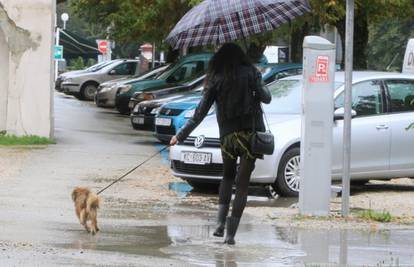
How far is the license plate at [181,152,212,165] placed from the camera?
11.8 metres

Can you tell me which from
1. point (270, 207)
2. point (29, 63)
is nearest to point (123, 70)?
point (29, 63)

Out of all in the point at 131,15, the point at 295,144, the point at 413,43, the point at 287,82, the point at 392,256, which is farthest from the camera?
the point at 131,15

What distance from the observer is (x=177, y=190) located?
1244 cm

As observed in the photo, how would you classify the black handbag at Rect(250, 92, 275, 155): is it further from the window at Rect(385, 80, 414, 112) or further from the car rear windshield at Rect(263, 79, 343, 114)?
the window at Rect(385, 80, 414, 112)

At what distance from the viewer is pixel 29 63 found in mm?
17531

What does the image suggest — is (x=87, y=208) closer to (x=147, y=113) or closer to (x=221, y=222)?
(x=221, y=222)

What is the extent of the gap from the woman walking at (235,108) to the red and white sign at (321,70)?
1.78 m

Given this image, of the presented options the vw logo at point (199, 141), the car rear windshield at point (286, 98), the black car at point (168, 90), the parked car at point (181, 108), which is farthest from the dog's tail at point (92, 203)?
the black car at point (168, 90)

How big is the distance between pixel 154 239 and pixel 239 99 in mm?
1536

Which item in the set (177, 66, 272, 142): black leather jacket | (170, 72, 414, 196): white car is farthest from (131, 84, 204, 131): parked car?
(177, 66, 272, 142): black leather jacket

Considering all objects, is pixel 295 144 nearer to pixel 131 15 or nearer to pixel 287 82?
pixel 287 82

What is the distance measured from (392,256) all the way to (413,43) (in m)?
11.1

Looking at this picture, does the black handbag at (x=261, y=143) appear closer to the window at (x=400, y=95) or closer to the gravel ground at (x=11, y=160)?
the window at (x=400, y=95)

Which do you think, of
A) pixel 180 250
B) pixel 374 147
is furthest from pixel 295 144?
pixel 180 250
